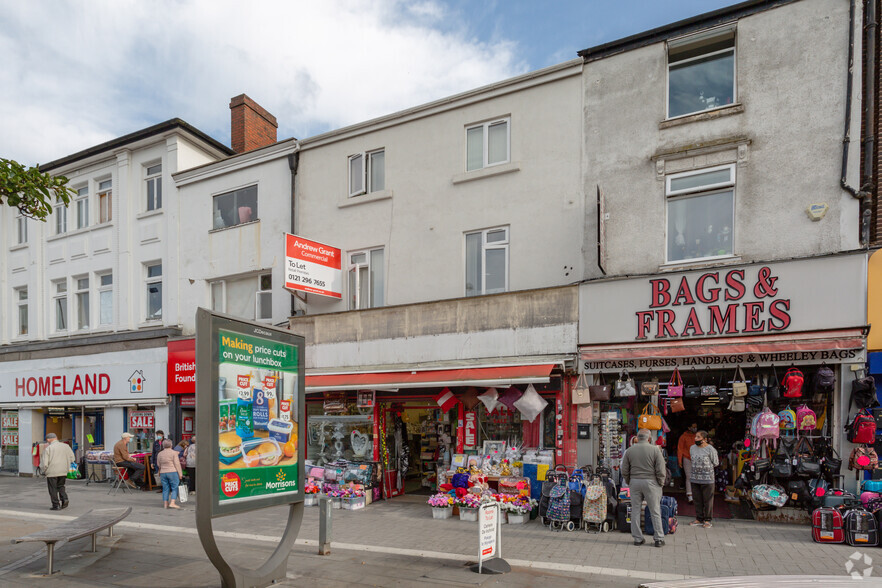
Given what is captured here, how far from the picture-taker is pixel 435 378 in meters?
12.4

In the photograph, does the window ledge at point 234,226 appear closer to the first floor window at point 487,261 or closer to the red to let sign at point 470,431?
the first floor window at point 487,261

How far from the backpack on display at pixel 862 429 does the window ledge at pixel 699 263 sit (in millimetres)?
3062

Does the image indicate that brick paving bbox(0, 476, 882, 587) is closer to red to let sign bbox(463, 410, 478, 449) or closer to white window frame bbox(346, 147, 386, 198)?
red to let sign bbox(463, 410, 478, 449)

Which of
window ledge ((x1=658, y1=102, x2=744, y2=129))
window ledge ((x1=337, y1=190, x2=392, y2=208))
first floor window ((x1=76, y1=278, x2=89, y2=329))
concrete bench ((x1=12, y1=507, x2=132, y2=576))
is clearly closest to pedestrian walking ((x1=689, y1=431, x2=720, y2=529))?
window ledge ((x1=658, y1=102, x2=744, y2=129))

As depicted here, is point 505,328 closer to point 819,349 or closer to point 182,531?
point 819,349

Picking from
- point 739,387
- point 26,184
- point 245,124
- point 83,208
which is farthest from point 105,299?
point 739,387

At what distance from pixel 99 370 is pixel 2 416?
5.84 m

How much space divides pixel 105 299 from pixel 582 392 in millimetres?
16076

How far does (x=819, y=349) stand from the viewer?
9.66 m

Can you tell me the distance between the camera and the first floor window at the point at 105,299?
19828mm

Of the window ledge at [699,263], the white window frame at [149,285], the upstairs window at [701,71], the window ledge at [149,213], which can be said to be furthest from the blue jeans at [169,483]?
the upstairs window at [701,71]

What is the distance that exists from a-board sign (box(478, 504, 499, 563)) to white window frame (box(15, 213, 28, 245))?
21623mm

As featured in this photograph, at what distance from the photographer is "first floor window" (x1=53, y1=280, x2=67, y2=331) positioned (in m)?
21.0

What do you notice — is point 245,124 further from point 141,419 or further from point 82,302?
point 141,419
